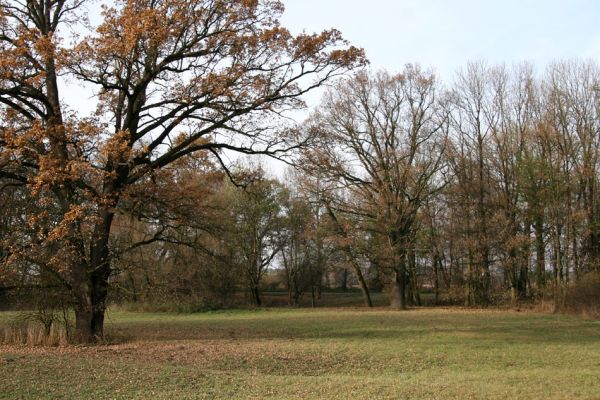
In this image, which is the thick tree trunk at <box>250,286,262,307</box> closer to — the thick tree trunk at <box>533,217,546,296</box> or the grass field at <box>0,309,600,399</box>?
the thick tree trunk at <box>533,217,546,296</box>

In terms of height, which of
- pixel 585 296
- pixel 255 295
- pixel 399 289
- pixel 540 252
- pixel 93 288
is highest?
pixel 540 252

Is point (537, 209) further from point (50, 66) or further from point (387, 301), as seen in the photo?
point (50, 66)

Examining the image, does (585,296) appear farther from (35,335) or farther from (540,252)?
(35,335)

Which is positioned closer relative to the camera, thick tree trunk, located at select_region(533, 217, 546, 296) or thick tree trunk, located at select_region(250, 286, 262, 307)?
thick tree trunk, located at select_region(533, 217, 546, 296)

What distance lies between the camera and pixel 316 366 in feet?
39.3

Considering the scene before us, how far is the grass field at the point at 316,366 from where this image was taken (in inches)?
336

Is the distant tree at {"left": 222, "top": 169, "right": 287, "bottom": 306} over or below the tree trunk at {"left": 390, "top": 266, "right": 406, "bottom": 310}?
over

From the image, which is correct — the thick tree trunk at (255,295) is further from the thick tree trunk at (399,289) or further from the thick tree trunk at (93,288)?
the thick tree trunk at (93,288)

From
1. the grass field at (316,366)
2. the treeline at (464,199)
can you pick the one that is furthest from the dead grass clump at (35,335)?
the treeline at (464,199)

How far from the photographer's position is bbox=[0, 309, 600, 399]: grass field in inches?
336

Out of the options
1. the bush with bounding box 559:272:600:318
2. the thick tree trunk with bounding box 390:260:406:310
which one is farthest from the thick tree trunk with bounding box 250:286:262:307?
the bush with bounding box 559:272:600:318

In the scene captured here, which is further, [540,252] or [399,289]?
[399,289]

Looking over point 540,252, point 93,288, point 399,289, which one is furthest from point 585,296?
point 93,288

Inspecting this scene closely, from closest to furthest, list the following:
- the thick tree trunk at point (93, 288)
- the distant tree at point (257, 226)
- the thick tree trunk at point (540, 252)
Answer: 1. the thick tree trunk at point (93, 288)
2. the thick tree trunk at point (540, 252)
3. the distant tree at point (257, 226)
